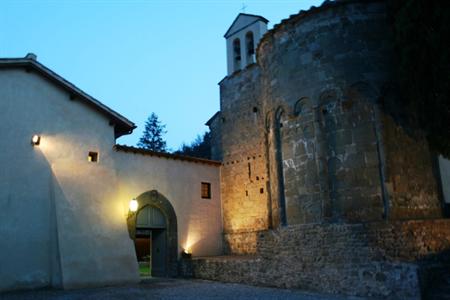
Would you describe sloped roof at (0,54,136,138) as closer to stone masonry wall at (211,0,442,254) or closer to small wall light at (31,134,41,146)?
small wall light at (31,134,41,146)

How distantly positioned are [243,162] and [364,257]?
7948 mm

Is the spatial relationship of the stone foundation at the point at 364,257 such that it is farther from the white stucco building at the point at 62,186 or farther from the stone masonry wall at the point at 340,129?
the white stucco building at the point at 62,186

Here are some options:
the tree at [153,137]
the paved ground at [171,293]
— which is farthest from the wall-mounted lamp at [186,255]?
the tree at [153,137]

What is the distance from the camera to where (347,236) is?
974 centimetres

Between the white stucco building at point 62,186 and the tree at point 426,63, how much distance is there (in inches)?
347

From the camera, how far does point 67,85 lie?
493 inches

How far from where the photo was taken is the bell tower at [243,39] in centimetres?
1733

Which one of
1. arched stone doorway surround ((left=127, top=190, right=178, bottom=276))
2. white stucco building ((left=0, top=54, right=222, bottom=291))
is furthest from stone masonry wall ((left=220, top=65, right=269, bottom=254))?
white stucco building ((left=0, top=54, right=222, bottom=291))

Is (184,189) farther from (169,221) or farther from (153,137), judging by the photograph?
(153,137)

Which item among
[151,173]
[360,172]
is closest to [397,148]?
[360,172]

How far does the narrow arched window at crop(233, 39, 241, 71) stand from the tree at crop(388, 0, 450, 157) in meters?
8.56

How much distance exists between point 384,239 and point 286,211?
2926 mm

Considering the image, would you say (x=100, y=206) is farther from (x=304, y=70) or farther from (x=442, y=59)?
(x=442, y=59)

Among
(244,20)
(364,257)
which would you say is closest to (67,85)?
(244,20)
